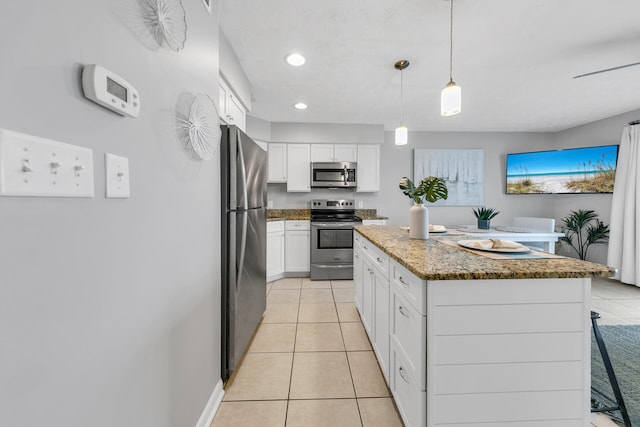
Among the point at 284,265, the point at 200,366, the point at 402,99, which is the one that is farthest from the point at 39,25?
the point at 284,265

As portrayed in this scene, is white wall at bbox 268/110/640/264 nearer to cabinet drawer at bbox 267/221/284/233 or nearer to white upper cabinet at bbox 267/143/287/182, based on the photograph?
white upper cabinet at bbox 267/143/287/182

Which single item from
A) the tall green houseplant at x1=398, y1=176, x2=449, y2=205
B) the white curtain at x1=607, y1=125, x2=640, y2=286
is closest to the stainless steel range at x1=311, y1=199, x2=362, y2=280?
the tall green houseplant at x1=398, y1=176, x2=449, y2=205

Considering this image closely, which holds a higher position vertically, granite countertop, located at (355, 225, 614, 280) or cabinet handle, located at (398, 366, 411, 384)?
granite countertop, located at (355, 225, 614, 280)

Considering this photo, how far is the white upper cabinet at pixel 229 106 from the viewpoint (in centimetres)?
210

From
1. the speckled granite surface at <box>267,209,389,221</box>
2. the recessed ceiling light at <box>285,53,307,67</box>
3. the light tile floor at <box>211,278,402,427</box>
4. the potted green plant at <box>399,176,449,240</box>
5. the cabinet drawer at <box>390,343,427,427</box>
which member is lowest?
the light tile floor at <box>211,278,402,427</box>

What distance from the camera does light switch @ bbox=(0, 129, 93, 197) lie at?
46cm

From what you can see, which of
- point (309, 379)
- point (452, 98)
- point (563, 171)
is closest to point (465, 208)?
point (563, 171)

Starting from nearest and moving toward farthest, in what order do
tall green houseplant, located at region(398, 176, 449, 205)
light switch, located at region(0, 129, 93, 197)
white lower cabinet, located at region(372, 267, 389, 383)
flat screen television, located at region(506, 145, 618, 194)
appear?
light switch, located at region(0, 129, 93, 197) < white lower cabinet, located at region(372, 267, 389, 383) < tall green houseplant, located at region(398, 176, 449, 205) < flat screen television, located at region(506, 145, 618, 194)

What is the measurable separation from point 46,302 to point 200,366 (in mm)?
984

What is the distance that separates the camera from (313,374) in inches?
70.2

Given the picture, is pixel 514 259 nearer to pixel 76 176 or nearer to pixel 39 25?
pixel 76 176

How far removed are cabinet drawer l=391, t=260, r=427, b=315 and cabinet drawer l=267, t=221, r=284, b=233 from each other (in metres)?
2.61

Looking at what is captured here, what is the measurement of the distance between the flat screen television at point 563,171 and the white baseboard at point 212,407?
5.60m

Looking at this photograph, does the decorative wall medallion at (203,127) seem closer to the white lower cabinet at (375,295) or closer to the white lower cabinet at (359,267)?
the white lower cabinet at (375,295)
